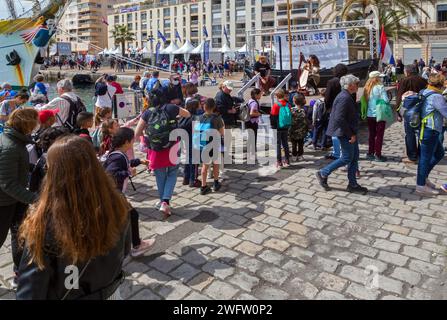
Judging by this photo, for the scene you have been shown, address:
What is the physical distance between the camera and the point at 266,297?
3.40 meters

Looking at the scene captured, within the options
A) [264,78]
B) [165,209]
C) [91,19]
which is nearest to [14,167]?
[165,209]

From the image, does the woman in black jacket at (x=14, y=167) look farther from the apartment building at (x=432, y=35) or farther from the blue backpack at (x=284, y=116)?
the apartment building at (x=432, y=35)

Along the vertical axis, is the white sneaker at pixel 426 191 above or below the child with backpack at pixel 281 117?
below

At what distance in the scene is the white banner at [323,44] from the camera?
15.6 m

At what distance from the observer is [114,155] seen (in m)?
3.96

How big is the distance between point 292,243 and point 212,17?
78631mm

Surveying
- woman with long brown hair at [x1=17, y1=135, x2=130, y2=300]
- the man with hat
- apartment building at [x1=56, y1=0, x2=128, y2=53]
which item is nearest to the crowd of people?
woman with long brown hair at [x1=17, y1=135, x2=130, y2=300]

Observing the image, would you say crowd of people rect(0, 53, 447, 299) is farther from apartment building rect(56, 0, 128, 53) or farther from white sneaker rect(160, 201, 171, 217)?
apartment building rect(56, 0, 128, 53)

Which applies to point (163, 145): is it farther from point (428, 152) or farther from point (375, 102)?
point (375, 102)

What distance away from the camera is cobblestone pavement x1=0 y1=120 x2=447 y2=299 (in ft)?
11.7

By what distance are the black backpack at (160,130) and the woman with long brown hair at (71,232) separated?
314 cm

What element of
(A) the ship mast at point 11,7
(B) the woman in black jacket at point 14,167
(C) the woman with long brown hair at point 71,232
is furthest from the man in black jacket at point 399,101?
(A) the ship mast at point 11,7

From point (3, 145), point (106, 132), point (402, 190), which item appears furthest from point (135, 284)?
point (402, 190)

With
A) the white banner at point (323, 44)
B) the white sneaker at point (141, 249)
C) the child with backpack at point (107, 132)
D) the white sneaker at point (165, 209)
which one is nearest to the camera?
the white sneaker at point (141, 249)
